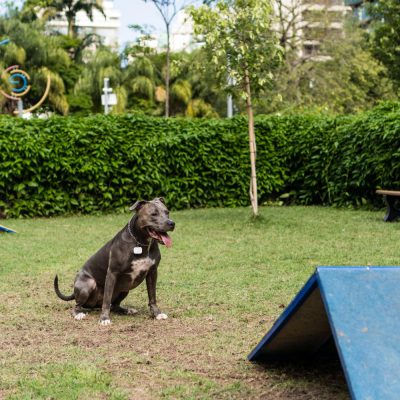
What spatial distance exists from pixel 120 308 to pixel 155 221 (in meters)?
Answer: 1.10

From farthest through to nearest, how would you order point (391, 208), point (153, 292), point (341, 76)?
point (341, 76) < point (391, 208) < point (153, 292)

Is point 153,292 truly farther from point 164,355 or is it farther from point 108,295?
point 164,355

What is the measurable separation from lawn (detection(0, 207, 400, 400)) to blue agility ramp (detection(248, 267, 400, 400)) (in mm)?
864

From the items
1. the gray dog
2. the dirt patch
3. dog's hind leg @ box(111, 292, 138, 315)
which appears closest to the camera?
the dirt patch

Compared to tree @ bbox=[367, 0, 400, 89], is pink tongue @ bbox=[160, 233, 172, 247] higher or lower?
lower

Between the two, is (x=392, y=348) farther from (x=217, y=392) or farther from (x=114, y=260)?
(x=114, y=260)

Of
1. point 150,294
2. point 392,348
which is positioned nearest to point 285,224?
point 150,294

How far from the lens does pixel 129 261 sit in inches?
245

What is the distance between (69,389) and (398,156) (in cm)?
1111

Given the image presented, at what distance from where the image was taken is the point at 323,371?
4816 mm

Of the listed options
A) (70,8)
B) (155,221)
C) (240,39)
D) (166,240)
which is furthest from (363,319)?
(70,8)

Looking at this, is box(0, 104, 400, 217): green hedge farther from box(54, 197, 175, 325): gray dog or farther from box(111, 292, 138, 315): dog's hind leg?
box(54, 197, 175, 325): gray dog

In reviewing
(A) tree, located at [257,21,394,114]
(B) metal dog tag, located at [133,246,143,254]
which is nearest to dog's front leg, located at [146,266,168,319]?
(B) metal dog tag, located at [133,246,143,254]

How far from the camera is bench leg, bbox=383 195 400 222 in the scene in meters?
13.0
